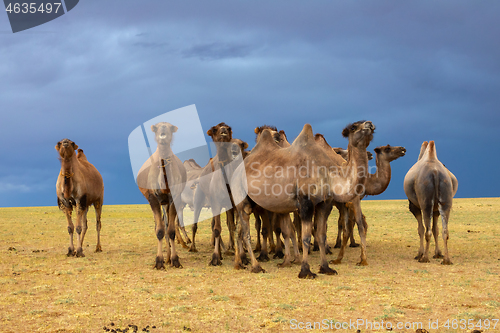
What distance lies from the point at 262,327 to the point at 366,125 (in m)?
4.72

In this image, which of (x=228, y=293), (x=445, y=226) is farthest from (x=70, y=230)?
(x=445, y=226)

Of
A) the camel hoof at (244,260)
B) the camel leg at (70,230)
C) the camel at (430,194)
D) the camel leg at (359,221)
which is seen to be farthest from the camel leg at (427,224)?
the camel leg at (70,230)

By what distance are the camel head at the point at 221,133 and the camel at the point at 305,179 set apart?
0.84 metres

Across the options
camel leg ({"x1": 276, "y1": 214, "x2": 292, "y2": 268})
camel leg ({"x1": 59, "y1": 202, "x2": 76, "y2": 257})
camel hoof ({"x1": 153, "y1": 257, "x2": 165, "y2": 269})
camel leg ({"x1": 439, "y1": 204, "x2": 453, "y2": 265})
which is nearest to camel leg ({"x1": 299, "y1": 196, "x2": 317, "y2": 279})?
camel leg ({"x1": 276, "y1": 214, "x2": 292, "y2": 268})

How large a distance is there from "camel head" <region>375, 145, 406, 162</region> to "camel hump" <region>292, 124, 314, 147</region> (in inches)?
84.4

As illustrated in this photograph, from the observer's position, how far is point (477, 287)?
27.7 ft

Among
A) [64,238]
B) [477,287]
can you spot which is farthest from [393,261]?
[64,238]

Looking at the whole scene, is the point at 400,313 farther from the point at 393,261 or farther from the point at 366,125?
the point at 393,261

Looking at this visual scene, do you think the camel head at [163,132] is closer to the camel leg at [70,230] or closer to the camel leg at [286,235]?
the camel leg at [286,235]

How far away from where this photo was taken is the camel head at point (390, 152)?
1091cm

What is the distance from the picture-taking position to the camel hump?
1005 cm

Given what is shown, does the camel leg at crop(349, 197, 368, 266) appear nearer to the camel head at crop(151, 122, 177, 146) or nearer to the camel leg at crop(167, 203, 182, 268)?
the camel leg at crop(167, 203, 182, 268)

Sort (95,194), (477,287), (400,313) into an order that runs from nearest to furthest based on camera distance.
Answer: (400,313)
(477,287)
(95,194)

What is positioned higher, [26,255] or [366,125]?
[366,125]
